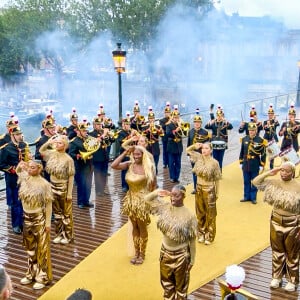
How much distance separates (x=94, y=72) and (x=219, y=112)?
116 feet

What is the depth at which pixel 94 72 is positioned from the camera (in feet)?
158

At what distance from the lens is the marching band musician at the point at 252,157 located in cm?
1186

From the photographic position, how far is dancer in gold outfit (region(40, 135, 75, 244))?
9008 mm

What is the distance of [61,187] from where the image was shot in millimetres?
9156

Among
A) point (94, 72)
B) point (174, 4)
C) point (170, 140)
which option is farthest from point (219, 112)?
point (94, 72)

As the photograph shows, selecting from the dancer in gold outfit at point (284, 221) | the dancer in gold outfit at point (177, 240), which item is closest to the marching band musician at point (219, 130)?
the dancer in gold outfit at point (284, 221)

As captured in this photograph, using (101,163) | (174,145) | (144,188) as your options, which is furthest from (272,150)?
(144,188)

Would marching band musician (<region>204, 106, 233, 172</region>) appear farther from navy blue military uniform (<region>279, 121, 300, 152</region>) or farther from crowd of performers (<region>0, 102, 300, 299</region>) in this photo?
navy blue military uniform (<region>279, 121, 300, 152</region>)

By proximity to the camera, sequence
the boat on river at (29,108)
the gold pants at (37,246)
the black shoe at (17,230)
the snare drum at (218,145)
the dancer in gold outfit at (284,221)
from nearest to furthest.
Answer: the dancer in gold outfit at (284,221) → the gold pants at (37,246) → the black shoe at (17,230) → the snare drum at (218,145) → the boat on river at (29,108)

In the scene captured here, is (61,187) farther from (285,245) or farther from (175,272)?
(285,245)

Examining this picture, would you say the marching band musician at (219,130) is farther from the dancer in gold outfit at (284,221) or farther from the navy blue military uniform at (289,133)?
the dancer in gold outfit at (284,221)

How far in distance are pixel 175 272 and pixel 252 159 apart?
5933mm

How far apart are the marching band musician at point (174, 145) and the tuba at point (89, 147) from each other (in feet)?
9.37

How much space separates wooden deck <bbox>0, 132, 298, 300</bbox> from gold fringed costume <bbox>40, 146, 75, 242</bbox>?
0.35 m
